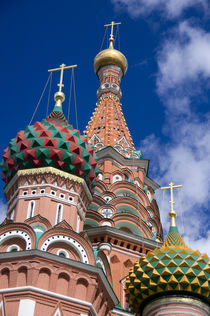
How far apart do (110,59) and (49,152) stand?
37.5 ft

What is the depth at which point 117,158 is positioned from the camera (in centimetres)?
2116

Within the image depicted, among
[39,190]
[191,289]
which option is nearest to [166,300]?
[191,289]

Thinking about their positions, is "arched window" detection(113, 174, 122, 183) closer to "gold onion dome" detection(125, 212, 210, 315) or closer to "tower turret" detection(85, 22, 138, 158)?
"tower turret" detection(85, 22, 138, 158)

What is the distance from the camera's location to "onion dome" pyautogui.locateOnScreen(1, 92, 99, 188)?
49.4 feet

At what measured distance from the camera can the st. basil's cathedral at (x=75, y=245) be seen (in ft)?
41.4

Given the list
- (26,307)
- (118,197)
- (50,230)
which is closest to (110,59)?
(118,197)

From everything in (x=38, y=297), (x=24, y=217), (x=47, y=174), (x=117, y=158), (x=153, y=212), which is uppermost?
(x=117, y=158)

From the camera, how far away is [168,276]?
45.0 feet

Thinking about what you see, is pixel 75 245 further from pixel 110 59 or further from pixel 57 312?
pixel 110 59

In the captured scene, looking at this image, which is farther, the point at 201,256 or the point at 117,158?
the point at 117,158

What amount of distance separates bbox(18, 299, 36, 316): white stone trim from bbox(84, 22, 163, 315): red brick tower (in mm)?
4403

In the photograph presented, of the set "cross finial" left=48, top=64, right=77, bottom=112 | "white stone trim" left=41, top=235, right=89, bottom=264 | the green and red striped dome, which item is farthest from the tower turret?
"white stone trim" left=41, top=235, right=89, bottom=264

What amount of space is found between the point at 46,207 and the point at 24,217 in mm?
587

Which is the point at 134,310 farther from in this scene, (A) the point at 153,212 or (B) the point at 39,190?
(A) the point at 153,212
